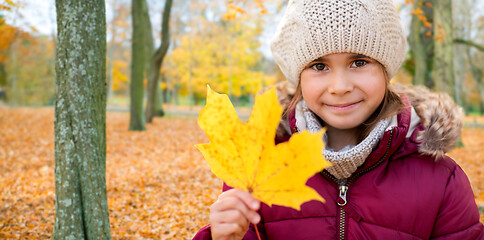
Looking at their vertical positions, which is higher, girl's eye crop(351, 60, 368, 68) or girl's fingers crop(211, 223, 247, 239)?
girl's eye crop(351, 60, 368, 68)

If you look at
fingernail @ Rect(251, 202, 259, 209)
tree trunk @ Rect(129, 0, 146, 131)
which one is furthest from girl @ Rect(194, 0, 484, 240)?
tree trunk @ Rect(129, 0, 146, 131)

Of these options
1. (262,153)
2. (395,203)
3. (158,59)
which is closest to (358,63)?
(395,203)

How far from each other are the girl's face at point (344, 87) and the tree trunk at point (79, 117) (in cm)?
180

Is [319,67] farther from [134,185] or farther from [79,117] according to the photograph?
[134,185]

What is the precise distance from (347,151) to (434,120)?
47 cm

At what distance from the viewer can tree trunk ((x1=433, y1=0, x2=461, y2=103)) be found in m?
8.05

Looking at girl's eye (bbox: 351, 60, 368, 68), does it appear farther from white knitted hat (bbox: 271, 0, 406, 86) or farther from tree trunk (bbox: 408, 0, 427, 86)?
tree trunk (bbox: 408, 0, 427, 86)

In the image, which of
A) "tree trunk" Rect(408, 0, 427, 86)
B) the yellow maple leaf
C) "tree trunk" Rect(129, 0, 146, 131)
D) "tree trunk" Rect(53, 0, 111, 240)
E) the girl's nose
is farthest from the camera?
"tree trunk" Rect(129, 0, 146, 131)

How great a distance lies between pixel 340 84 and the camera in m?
1.16

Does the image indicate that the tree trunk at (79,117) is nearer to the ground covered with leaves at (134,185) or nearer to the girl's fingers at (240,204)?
the ground covered with leaves at (134,185)

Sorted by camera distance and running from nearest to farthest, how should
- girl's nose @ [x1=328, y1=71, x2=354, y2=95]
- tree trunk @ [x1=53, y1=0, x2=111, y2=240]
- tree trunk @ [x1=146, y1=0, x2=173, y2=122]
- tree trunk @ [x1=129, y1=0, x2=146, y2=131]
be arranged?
girl's nose @ [x1=328, y1=71, x2=354, y2=95], tree trunk @ [x1=53, y1=0, x2=111, y2=240], tree trunk @ [x1=129, y1=0, x2=146, y2=131], tree trunk @ [x1=146, y1=0, x2=173, y2=122]

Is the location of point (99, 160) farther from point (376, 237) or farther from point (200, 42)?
point (200, 42)

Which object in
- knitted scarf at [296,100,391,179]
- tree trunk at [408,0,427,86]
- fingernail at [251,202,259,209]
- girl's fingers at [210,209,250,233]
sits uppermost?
tree trunk at [408,0,427,86]

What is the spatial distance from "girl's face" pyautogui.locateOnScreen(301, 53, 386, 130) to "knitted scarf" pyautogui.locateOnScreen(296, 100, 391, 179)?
0.08 meters
